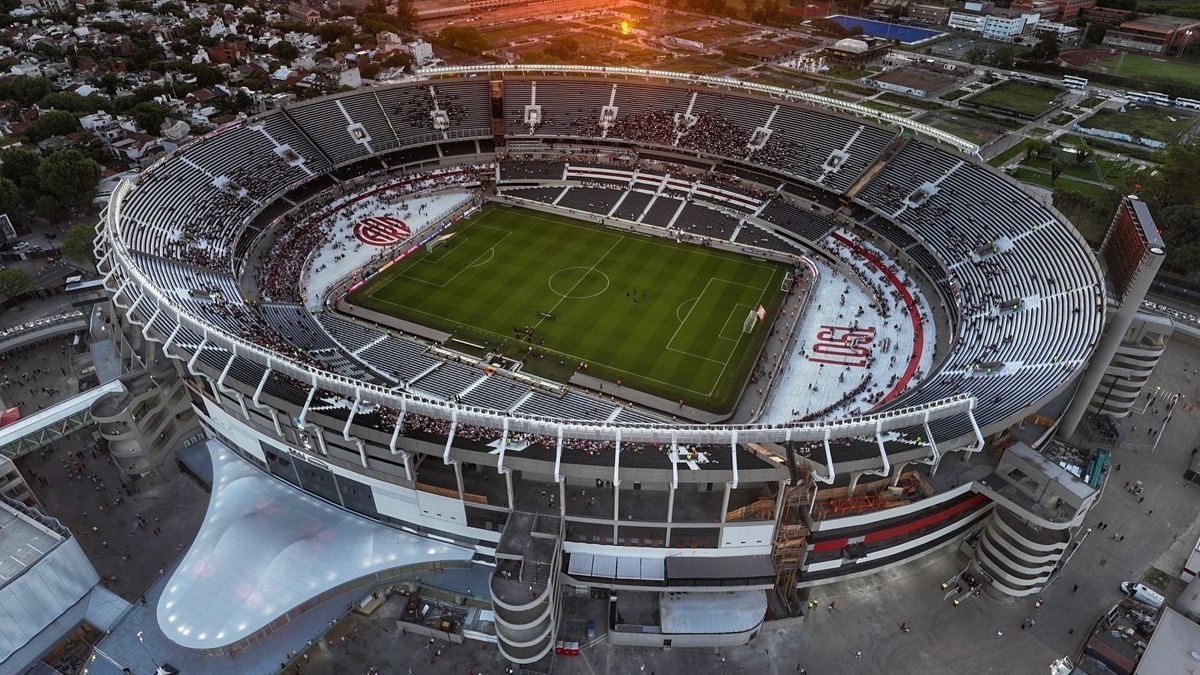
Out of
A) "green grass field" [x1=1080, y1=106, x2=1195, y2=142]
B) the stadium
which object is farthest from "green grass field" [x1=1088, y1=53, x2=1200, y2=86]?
the stadium

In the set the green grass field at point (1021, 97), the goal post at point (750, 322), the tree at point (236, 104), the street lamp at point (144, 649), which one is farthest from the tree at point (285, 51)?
the green grass field at point (1021, 97)

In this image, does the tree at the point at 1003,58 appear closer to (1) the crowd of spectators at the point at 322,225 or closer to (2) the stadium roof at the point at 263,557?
(1) the crowd of spectators at the point at 322,225

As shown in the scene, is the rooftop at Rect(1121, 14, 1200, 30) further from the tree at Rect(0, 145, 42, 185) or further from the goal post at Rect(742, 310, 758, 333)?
the tree at Rect(0, 145, 42, 185)

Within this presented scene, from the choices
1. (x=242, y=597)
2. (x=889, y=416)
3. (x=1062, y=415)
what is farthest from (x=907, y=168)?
(x=242, y=597)

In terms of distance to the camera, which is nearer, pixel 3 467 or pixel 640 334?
pixel 3 467

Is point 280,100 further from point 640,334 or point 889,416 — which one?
point 889,416

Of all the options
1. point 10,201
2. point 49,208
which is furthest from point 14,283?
point 10,201
